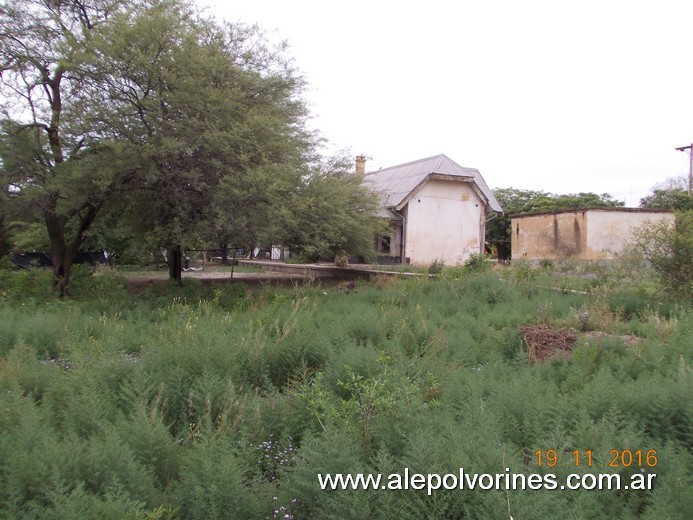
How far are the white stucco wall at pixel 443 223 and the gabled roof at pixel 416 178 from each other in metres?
0.50

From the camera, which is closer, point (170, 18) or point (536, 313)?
point (536, 313)

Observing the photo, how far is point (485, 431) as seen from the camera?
135 inches

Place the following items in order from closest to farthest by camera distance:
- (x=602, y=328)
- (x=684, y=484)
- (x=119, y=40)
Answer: (x=684, y=484)
(x=602, y=328)
(x=119, y=40)

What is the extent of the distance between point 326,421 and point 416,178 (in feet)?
87.7

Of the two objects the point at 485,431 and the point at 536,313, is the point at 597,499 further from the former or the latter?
the point at 536,313

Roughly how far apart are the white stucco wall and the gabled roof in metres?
0.50

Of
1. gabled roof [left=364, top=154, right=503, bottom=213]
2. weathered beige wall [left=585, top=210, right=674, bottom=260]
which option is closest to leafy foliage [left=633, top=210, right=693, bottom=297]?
gabled roof [left=364, top=154, right=503, bottom=213]

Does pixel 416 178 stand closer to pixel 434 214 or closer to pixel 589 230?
pixel 434 214

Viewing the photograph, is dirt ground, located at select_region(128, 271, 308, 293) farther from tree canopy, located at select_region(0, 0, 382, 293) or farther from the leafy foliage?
the leafy foliage

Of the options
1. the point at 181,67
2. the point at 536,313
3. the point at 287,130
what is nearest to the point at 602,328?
the point at 536,313

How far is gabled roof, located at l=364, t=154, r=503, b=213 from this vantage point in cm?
2870

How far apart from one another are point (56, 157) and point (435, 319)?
9.99 metres

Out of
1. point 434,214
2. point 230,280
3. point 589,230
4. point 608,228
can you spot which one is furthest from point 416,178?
point 230,280

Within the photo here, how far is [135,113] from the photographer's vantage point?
1211cm
